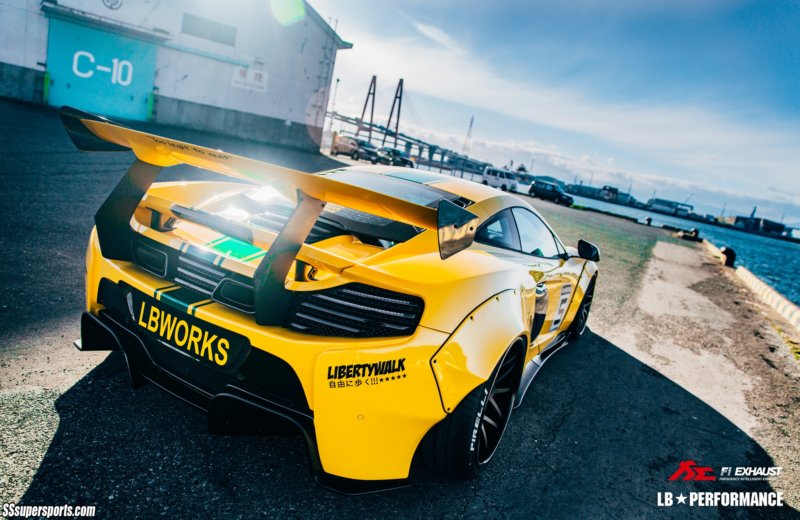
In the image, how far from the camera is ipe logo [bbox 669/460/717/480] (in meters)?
2.65

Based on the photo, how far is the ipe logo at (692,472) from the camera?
2646mm

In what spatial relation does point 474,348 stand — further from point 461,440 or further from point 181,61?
point 181,61

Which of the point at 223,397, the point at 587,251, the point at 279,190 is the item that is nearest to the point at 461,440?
the point at 223,397

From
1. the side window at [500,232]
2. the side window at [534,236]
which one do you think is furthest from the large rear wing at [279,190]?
the side window at [534,236]

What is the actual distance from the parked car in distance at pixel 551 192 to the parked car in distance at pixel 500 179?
2.21 metres

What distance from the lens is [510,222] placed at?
2.83 meters

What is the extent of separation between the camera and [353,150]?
1266 inches

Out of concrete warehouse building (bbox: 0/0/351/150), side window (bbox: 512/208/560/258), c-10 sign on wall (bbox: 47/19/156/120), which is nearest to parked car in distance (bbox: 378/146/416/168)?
concrete warehouse building (bbox: 0/0/351/150)

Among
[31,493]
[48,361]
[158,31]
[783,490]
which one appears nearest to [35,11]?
[158,31]

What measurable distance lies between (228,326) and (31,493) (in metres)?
0.86

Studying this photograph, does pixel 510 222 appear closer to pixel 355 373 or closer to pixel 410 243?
pixel 410 243

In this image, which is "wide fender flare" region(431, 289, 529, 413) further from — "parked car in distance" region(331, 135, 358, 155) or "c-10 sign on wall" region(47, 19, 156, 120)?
"parked car in distance" region(331, 135, 358, 155)

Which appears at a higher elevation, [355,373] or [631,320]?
[355,373]

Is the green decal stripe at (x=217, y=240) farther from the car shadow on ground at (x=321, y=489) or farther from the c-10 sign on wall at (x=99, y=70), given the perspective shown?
the c-10 sign on wall at (x=99, y=70)
